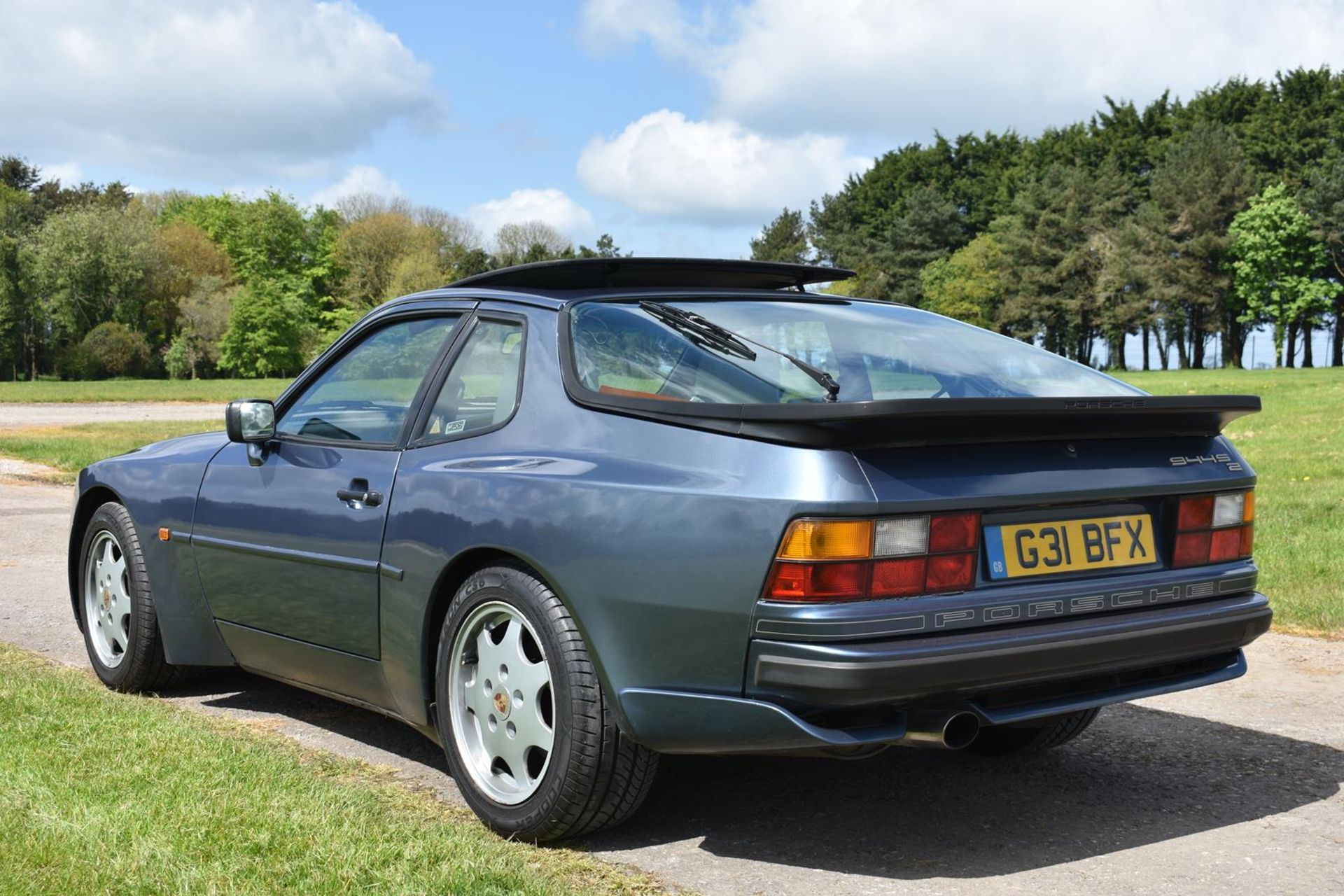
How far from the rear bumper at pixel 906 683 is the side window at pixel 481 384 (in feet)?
3.43

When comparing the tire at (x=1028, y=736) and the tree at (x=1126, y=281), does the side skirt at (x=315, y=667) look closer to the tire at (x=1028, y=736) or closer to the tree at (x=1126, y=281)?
the tire at (x=1028, y=736)

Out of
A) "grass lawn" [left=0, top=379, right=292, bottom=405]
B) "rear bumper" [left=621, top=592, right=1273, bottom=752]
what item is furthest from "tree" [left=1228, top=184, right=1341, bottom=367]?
"rear bumper" [left=621, top=592, right=1273, bottom=752]

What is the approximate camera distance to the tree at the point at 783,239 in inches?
4808

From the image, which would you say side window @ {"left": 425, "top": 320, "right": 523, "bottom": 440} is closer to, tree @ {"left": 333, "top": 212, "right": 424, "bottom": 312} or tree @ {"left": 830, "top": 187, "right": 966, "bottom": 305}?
tree @ {"left": 333, "top": 212, "right": 424, "bottom": 312}

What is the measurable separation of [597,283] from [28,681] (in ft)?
9.08

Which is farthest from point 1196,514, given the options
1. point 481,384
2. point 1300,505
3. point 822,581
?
point 1300,505

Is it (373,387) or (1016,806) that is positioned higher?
(373,387)

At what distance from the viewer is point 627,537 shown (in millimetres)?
3400

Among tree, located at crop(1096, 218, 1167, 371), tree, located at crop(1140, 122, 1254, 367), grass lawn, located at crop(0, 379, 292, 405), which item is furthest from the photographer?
tree, located at crop(1096, 218, 1167, 371)

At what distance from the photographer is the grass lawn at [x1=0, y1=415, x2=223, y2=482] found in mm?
17297

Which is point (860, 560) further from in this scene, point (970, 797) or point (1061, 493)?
point (970, 797)

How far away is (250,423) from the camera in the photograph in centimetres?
477

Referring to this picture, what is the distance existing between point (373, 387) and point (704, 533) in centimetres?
181

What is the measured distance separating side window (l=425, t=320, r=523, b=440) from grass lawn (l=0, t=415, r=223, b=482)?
11.8m
